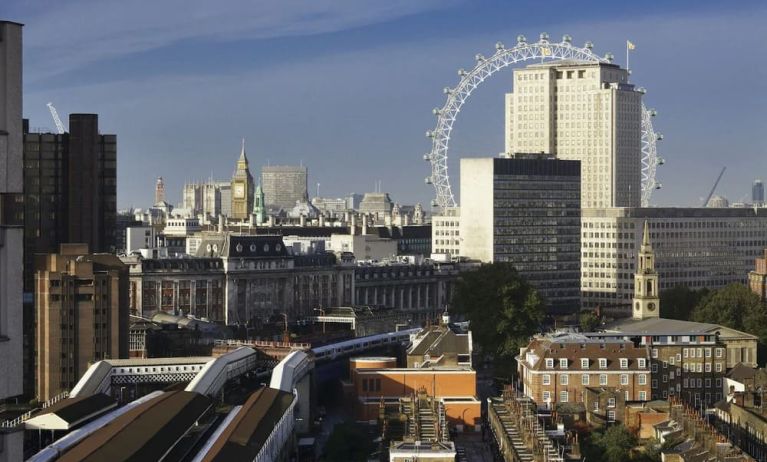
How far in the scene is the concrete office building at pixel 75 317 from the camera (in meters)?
94.8

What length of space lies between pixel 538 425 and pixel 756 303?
61386 mm

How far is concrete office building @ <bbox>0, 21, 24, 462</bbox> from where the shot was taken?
14.6 meters

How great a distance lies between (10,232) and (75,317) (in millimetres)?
83885

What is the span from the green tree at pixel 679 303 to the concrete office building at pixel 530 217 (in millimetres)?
25624

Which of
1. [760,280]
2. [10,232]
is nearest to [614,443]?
[10,232]

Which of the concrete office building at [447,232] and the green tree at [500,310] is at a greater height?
the concrete office building at [447,232]

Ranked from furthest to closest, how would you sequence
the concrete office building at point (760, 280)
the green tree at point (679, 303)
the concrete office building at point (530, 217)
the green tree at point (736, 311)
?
the concrete office building at point (530, 217) → the concrete office building at point (760, 280) → the green tree at point (679, 303) → the green tree at point (736, 311)

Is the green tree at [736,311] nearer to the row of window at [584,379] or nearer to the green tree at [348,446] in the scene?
the row of window at [584,379]

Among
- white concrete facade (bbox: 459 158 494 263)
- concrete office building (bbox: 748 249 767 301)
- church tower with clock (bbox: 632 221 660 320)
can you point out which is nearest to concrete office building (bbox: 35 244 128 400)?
church tower with clock (bbox: 632 221 660 320)

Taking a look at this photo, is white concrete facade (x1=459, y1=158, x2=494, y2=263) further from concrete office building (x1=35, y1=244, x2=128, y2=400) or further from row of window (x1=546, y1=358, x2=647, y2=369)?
concrete office building (x1=35, y1=244, x2=128, y2=400)

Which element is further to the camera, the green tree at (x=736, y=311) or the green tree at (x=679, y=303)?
the green tree at (x=679, y=303)

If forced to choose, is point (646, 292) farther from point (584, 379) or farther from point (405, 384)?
point (405, 384)

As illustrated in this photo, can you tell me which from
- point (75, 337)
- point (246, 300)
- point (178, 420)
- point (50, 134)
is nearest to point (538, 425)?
point (178, 420)

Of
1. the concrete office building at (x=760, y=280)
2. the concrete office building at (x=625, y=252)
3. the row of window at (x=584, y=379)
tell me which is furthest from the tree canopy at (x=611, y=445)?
the concrete office building at (x=625, y=252)
